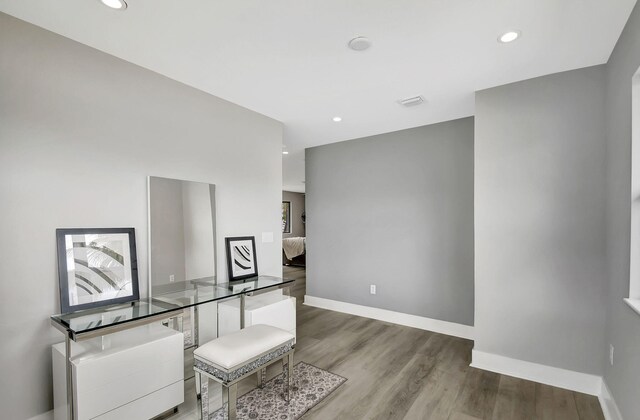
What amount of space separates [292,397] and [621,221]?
2583 mm

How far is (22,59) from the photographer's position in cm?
182

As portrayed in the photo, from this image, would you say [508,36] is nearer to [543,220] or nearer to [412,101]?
[412,101]

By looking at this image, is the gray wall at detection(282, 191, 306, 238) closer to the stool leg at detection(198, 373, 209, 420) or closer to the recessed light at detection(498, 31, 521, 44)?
the stool leg at detection(198, 373, 209, 420)

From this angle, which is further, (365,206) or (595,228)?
(365,206)

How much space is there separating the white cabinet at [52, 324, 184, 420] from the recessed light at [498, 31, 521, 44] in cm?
296

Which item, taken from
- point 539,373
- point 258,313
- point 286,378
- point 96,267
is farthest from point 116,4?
point 539,373

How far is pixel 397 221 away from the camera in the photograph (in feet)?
13.4

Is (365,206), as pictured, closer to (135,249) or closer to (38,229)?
(135,249)

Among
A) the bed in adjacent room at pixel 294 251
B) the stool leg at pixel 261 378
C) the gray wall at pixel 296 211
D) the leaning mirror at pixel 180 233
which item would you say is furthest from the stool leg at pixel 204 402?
the gray wall at pixel 296 211

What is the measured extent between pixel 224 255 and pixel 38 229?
55.3 inches

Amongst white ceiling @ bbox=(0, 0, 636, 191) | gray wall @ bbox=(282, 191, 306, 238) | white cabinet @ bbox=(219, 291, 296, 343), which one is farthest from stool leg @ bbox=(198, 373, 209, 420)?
gray wall @ bbox=(282, 191, 306, 238)

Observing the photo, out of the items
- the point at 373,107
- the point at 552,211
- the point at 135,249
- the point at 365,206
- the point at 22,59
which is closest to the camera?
the point at 22,59

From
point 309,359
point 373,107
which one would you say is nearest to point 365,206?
point 373,107

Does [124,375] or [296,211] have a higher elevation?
[296,211]
